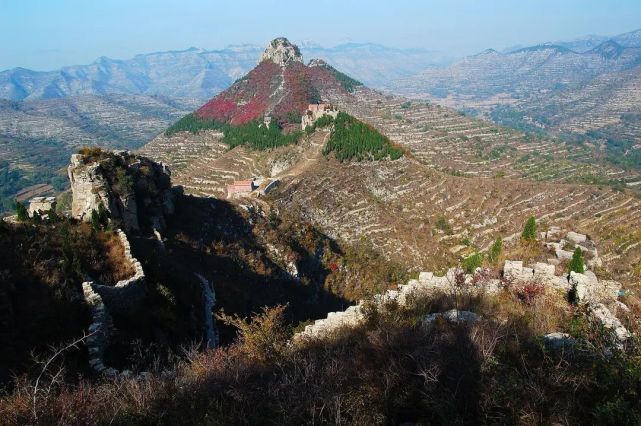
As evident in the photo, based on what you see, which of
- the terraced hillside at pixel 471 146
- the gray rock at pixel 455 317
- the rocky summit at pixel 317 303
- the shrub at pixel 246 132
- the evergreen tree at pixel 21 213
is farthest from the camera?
the terraced hillside at pixel 471 146

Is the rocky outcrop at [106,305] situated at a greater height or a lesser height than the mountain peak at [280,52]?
lesser

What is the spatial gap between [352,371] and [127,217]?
1922 centimetres

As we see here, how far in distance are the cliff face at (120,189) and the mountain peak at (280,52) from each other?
4249 inches

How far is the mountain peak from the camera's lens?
128 metres

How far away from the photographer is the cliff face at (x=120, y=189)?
2242 centimetres

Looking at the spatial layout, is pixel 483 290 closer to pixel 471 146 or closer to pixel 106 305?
pixel 106 305

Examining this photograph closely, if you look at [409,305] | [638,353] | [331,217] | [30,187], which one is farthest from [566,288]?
[30,187]

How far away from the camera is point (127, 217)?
23.8m

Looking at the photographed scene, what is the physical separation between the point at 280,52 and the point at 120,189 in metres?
115

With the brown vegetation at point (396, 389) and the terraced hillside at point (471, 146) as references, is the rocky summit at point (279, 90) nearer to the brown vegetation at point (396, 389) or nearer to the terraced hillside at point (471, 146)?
the terraced hillside at point (471, 146)

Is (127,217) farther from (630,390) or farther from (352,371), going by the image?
(630,390)

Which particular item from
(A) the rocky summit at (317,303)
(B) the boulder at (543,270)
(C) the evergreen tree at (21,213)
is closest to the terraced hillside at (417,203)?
(A) the rocky summit at (317,303)

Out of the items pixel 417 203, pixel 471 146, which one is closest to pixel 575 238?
pixel 417 203

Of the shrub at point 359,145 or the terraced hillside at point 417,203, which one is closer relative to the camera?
the terraced hillside at point 417,203
